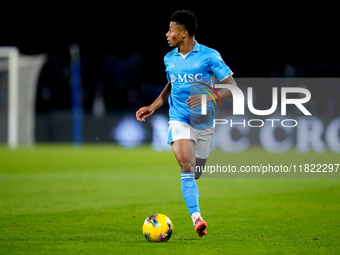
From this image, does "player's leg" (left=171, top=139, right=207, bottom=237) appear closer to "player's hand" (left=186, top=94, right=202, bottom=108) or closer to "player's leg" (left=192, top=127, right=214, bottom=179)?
"player's leg" (left=192, top=127, right=214, bottom=179)

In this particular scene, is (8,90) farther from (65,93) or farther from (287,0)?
(287,0)

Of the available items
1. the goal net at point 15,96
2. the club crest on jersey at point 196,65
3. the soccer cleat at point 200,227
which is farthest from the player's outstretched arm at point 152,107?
the goal net at point 15,96

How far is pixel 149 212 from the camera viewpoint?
9.10 m

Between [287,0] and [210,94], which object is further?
[287,0]

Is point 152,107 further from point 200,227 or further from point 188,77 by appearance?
point 200,227

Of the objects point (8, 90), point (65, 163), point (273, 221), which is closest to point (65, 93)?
point (8, 90)

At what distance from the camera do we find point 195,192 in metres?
6.74

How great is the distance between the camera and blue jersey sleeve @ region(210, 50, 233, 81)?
22.6 feet

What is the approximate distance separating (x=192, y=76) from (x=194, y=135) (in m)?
0.66

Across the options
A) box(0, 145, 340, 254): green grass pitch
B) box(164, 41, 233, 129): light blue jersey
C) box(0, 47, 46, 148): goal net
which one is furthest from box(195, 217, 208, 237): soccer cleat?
box(0, 47, 46, 148): goal net

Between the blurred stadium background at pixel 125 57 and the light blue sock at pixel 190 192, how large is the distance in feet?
65.0

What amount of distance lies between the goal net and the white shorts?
19058 millimetres

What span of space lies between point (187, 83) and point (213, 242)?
1.80 m

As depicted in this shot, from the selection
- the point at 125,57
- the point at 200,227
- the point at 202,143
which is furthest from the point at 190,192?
the point at 125,57
